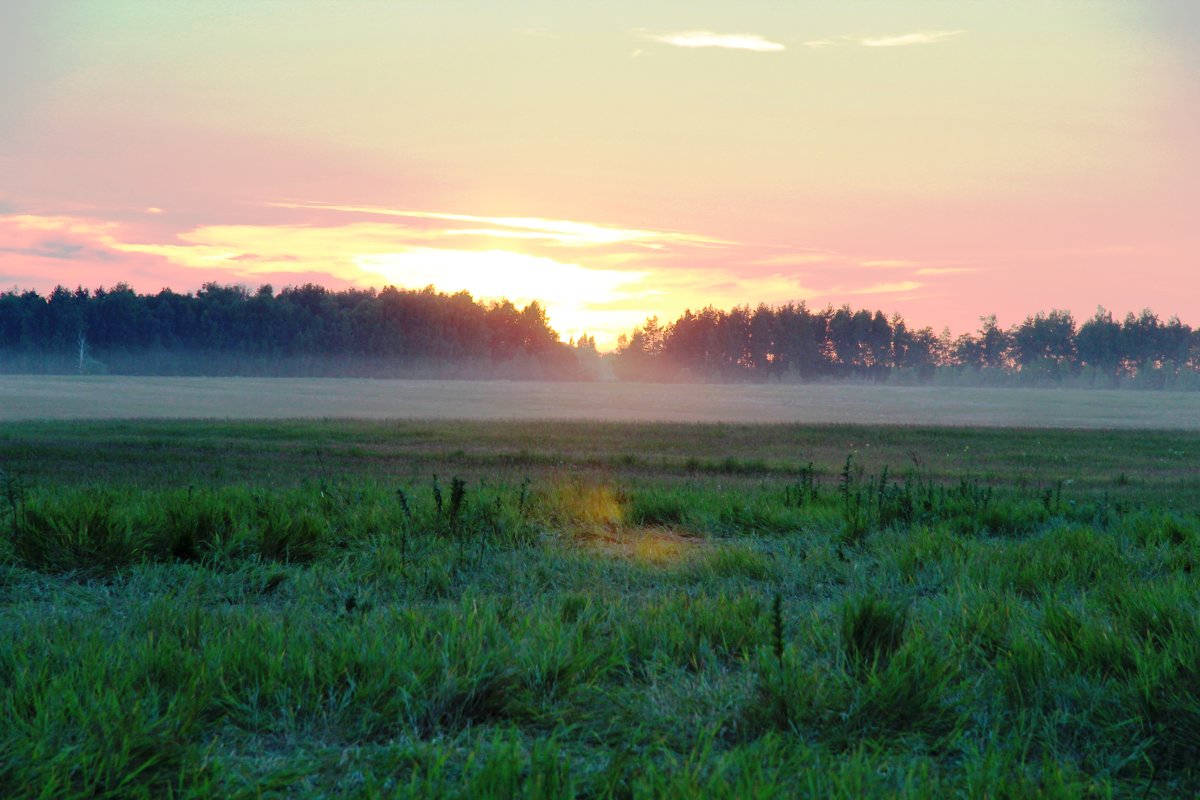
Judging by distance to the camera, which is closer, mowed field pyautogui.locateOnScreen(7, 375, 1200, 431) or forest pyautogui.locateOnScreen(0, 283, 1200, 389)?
mowed field pyautogui.locateOnScreen(7, 375, 1200, 431)

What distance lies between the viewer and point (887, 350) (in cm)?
12112

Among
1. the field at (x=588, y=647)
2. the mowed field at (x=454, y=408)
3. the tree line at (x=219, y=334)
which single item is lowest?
the mowed field at (x=454, y=408)

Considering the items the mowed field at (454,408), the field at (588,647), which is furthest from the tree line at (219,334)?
the field at (588,647)

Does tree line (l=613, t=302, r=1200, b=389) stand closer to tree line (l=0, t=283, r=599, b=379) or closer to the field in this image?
tree line (l=0, t=283, r=599, b=379)

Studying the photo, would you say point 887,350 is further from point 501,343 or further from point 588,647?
point 588,647

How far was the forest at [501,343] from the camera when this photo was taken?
9412 centimetres

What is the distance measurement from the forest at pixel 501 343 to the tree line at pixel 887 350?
0.18m

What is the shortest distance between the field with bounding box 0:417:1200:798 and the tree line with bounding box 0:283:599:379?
303ft

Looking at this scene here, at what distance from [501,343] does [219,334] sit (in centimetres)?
3173

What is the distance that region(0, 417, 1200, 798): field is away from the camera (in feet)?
10.7

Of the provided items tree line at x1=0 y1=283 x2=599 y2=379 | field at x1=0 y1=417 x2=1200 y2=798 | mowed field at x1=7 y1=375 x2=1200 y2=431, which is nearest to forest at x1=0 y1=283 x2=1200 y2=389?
tree line at x1=0 y1=283 x2=599 y2=379

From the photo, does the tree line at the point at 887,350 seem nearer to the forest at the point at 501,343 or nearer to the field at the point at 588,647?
the forest at the point at 501,343

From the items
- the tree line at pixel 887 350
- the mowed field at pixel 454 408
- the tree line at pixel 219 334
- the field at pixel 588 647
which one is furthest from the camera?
the tree line at pixel 887 350

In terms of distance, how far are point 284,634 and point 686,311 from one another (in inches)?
4685
